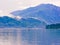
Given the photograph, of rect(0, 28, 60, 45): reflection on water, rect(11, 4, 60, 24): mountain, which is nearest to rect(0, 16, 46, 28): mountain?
rect(11, 4, 60, 24): mountain

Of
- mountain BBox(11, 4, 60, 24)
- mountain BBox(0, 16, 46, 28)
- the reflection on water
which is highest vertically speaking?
mountain BBox(11, 4, 60, 24)

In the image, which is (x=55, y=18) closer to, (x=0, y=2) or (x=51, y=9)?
(x=51, y=9)

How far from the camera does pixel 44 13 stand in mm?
6695

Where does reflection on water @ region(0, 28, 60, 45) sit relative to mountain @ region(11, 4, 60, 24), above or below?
below

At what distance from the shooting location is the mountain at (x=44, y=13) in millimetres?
6469

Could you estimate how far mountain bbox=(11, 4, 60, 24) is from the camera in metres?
6.47

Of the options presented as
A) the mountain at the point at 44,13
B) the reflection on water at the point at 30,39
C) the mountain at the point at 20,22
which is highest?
the mountain at the point at 44,13

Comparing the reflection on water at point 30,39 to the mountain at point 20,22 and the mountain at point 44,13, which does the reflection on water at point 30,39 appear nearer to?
the mountain at point 20,22

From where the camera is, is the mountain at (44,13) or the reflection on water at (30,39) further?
the mountain at (44,13)

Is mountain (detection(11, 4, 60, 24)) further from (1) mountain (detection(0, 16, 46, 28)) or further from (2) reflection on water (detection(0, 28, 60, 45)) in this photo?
(2) reflection on water (detection(0, 28, 60, 45))

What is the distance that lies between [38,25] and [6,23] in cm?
101

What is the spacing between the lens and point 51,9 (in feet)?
22.6

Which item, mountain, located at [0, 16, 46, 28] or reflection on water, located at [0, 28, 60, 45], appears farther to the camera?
mountain, located at [0, 16, 46, 28]

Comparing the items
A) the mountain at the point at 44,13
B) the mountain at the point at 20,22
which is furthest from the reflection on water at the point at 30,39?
the mountain at the point at 44,13
